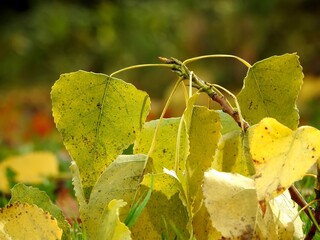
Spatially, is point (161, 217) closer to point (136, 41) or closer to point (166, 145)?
point (166, 145)

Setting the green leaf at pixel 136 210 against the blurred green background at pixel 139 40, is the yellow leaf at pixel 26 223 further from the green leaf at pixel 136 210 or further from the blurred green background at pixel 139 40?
the blurred green background at pixel 139 40

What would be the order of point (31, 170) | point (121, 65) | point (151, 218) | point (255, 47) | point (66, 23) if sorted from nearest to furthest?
point (151, 218)
point (31, 170)
point (255, 47)
point (121, 65)
point (66, 23)

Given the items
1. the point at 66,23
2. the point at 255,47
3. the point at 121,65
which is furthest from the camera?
the point at 66,23

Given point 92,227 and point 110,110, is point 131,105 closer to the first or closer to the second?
point 110,110

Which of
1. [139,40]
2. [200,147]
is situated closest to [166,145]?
[200,147]

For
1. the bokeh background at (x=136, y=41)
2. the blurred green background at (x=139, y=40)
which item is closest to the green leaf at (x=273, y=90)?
the bokeh background at (x=136, y=41)

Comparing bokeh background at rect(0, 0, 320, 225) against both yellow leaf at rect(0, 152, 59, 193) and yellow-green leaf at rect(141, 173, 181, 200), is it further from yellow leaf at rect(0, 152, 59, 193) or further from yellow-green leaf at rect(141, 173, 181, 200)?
yellow-green leaf at rect(141, 173, 181, 200)

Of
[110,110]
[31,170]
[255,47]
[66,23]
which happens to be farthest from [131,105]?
[66,23]

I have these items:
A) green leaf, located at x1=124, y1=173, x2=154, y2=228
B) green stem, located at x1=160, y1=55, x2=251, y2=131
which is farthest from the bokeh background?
green leaf, located at x1=124, y1=173, x2=154, y2=228
